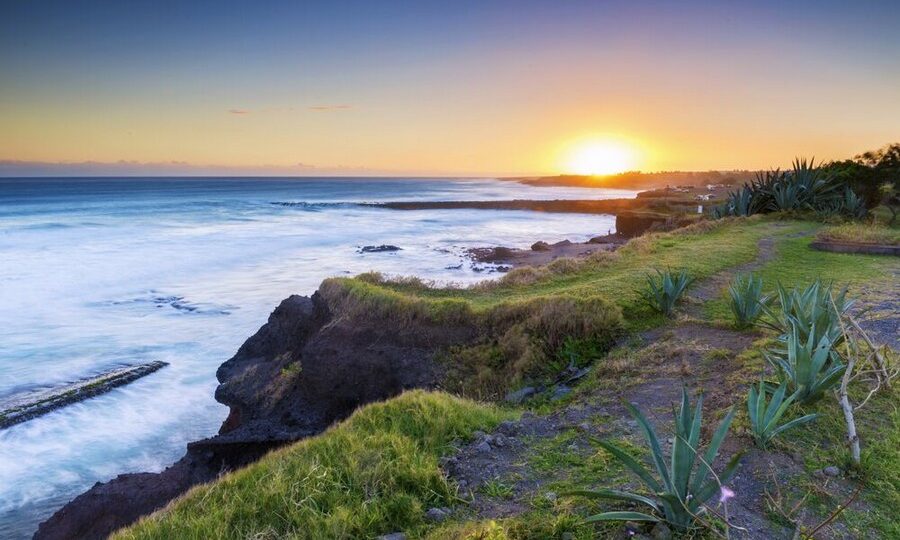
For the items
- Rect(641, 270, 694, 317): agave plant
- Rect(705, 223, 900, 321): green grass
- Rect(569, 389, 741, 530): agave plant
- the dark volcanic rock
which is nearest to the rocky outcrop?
the dark volcanic rock

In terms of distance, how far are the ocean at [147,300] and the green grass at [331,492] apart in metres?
5.54

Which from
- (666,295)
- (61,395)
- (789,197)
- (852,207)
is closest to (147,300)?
(61,395)

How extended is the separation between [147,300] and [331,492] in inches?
761

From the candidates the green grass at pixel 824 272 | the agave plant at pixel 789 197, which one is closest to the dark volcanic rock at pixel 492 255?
the agave plant at pixel 789 197

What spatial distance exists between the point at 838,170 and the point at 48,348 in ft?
92.1

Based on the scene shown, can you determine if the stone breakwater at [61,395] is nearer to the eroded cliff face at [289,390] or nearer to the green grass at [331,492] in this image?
the eroded cliff face at [289,390]

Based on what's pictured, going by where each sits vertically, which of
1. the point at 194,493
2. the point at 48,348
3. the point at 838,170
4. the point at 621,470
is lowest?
the point at 48,348

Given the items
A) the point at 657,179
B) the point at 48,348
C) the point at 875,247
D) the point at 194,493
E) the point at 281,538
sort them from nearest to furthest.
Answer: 1. the point at 281,538
2. the point at 194,493
3. the point at 875,247
4. the point at 48,348
5. the point at 657,179

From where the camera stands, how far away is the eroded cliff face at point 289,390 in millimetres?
6836

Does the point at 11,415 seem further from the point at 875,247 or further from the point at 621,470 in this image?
the point at 875,247

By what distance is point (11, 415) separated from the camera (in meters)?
9.84

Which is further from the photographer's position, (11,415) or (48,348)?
(48,348)

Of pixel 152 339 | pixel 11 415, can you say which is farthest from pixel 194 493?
pixel 152 339

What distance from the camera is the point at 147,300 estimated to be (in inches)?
779
